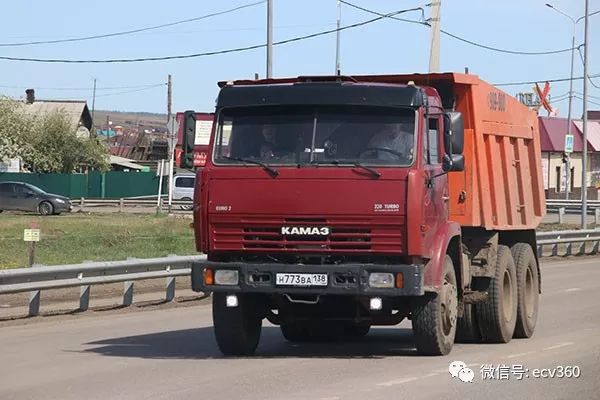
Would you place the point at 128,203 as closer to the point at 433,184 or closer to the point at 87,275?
the point at 87,275

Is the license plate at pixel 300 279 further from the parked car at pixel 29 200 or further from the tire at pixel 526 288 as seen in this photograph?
the parked car at pixel 29 200

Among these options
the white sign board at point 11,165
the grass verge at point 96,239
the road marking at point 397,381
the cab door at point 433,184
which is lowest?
the road marking at point 397,381

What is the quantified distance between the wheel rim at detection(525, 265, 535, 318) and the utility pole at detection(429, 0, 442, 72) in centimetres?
912

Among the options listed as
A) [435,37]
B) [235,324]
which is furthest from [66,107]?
[235,324]

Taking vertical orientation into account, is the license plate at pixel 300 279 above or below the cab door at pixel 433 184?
below

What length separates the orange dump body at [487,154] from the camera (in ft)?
43.3

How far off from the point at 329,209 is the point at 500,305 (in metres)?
3.65

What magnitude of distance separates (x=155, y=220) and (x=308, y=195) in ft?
107

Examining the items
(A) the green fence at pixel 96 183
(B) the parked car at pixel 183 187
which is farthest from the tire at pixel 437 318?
(A) the green fence at pixel 96 183

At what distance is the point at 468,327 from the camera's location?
46.9 feet

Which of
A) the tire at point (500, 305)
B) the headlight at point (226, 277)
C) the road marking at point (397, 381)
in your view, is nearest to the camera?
the road marking at point (397, 381)

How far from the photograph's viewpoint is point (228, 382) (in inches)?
408

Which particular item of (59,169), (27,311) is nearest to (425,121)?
(27,311)

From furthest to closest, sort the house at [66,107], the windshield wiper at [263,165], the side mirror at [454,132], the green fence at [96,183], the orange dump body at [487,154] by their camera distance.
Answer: the house at [66,107] < the green fence at [96,183] < the orange dump body at [487,154] < the side mirror at [454,132] < the windshield wiper at [263,165]
